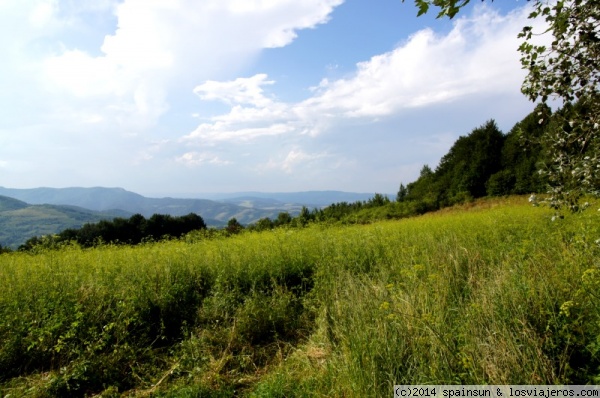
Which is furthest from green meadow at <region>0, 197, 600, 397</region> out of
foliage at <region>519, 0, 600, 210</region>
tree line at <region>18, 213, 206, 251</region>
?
tree line at <region>18, 213, 206, 251</region>

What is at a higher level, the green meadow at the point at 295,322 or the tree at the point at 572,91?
the tree at the point at 572,91

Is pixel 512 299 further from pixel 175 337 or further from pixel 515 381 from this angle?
pixel 175 337

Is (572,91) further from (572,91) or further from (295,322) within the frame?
(295,322)

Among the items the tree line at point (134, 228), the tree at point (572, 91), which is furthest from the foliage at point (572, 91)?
the tree line at point (134, 228)

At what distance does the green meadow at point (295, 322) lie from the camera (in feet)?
10.1

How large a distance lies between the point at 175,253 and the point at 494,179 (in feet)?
85.5

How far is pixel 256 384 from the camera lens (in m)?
3.91

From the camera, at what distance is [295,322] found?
560 cm

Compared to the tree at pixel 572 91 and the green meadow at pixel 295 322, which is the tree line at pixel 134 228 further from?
the tree at pixel 572 91

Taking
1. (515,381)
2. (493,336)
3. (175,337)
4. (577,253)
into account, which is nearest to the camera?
(515,381)

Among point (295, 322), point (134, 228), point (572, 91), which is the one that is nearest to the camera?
point (572, 91)

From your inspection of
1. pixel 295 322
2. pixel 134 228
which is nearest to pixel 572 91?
pixel 295 322

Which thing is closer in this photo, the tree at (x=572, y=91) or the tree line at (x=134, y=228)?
the tree at (x=572, y=91)

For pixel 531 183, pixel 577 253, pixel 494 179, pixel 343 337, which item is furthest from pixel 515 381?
pixel 494 179
